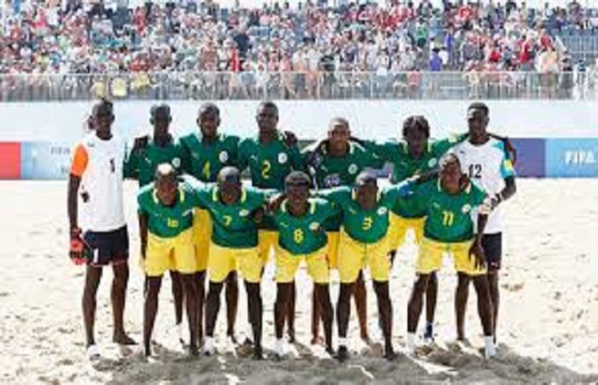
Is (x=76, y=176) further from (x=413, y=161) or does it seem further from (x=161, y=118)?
(x=413, y=161)

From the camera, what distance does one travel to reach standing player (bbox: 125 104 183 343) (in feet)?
27.0

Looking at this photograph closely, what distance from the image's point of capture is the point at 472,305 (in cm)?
978

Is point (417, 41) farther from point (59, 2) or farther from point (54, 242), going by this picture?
point (54, 242)

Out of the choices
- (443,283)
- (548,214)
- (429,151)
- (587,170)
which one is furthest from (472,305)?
(587,170)

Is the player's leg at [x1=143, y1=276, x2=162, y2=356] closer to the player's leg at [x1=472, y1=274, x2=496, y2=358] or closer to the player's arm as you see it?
the player's arm

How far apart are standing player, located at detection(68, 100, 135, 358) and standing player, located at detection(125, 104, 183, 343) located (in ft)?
0.47

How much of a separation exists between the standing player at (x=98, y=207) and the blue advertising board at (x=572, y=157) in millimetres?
16193

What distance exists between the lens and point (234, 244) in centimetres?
804

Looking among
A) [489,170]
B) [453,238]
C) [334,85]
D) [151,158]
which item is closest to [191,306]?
[151,158]

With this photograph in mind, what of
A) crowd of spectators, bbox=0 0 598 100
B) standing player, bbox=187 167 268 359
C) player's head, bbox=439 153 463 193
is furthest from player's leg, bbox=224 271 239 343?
crowd of spectators, bbox=0 0 598 100

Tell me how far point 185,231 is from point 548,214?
8920 mm

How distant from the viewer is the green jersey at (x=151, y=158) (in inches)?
326

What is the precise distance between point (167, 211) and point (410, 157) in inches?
79.2

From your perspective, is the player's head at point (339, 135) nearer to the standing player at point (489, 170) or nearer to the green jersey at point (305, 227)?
the green jersey at point (305, 227)
